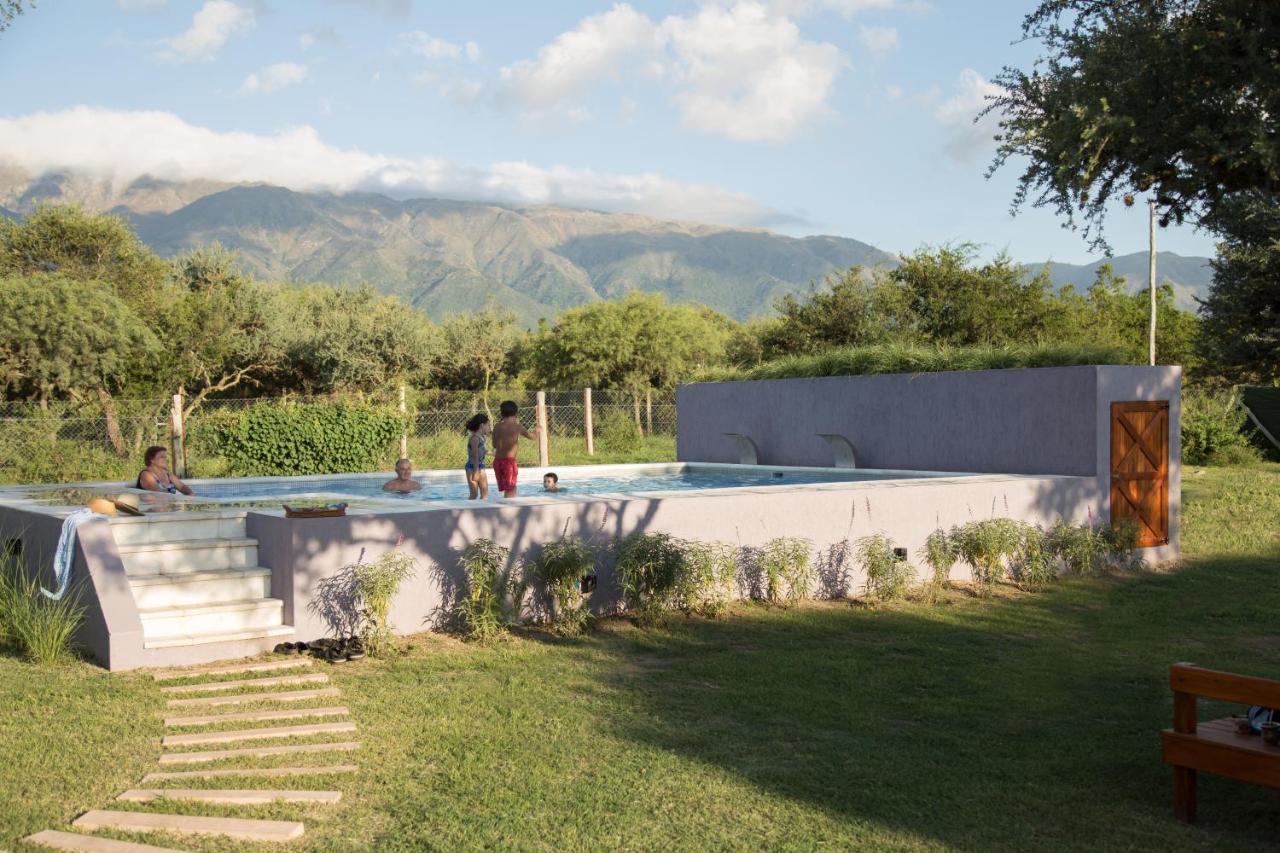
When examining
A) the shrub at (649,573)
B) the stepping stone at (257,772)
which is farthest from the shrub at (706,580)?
the stepping stone at (257,772)

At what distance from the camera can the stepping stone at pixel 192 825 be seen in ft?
16.4

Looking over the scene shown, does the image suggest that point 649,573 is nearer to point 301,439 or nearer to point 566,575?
point 566,575

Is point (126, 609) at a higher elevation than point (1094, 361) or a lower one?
lower

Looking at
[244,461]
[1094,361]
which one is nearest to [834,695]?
[1094,361]

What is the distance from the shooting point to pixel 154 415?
19.5 metres

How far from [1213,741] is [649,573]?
5.15 meters

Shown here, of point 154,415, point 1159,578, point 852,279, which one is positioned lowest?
point 1159,578

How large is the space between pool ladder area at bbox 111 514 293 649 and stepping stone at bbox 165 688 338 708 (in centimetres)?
114

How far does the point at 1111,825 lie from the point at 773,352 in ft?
74.8

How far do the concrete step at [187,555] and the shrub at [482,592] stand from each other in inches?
69.7

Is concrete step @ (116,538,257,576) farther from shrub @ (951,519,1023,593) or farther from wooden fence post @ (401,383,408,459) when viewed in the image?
wooden fence post @ (401,383,408,459)

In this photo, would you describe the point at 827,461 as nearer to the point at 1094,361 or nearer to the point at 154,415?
the point at 1094,361

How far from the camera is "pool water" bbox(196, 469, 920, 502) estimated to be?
15328mm

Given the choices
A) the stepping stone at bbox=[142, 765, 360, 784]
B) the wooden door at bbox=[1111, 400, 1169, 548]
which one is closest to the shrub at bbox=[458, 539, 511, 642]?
the stepping stone at bbox=[142, 765, 360, 784]
